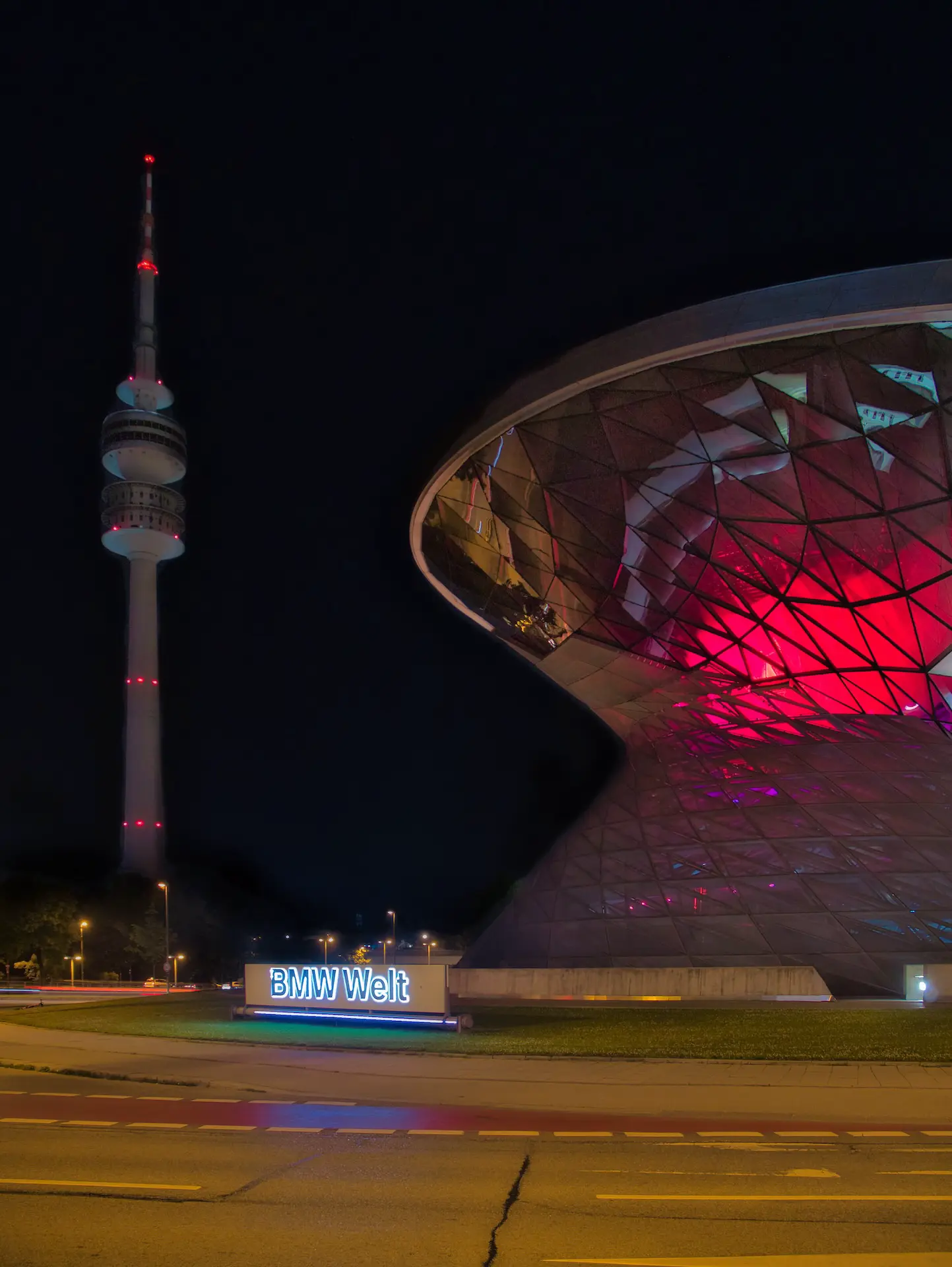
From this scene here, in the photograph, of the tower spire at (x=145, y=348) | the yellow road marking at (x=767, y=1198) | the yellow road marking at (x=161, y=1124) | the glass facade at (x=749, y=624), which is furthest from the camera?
the tower spire at (x=145, y=348)

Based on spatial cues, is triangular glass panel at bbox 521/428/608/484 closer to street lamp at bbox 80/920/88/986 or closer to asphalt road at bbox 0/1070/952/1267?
asphalt road at bbox 0/1070/952/1267

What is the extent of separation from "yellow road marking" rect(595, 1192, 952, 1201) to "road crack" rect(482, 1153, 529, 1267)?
61cm

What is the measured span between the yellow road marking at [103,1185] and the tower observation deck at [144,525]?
3543 inches

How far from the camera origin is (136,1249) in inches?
244

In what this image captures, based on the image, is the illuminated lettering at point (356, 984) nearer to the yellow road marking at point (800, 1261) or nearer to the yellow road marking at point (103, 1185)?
the yellow road marking at point (103, 1185)

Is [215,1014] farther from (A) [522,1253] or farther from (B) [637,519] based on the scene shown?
(A) [522,1253]

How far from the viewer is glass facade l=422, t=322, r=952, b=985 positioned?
23031mm

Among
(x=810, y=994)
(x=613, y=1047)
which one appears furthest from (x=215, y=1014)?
(x=810, y=994)

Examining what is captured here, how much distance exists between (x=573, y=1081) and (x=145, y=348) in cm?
10879

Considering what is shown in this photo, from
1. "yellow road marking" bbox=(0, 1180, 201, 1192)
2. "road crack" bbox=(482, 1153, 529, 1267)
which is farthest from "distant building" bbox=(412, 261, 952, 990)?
"yellow road marking" bbox=(0, 1180, 201, 1192)

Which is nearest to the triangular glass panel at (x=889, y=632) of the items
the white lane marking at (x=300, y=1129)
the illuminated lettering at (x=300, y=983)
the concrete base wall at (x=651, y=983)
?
the concrete base wall at (x=651, y=983)

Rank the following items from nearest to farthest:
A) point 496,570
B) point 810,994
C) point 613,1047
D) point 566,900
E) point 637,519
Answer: point 613,1047
point 810,994
point 637,519
point 566,900
point 496,570

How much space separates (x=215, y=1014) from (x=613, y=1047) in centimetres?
1244

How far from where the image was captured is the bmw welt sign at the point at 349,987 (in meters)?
20.2
